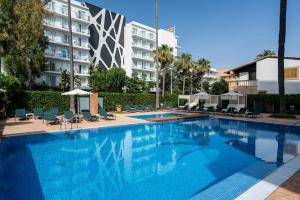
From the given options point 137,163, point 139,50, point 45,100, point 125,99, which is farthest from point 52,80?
point 137,163

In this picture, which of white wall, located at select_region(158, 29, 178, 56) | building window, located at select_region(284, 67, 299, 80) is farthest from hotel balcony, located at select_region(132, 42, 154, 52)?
building window, located at select_region(284, 67, 299, 80)

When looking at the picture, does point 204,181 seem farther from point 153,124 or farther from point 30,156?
point 153,124

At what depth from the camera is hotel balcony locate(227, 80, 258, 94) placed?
2827 centimetres

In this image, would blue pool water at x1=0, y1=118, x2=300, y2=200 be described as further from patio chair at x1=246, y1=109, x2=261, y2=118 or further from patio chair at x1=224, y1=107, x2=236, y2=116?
patio chair at x1=224, y1=107, x2=236, y2=116

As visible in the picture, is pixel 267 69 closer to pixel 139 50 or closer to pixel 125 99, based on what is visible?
pixel 125 99

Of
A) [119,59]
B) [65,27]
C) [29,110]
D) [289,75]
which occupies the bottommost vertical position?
[29,110]

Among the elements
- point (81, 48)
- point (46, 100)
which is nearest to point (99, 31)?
point (81, 48)

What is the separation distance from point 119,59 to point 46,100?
31.5 m

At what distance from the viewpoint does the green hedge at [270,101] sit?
75.0 feet

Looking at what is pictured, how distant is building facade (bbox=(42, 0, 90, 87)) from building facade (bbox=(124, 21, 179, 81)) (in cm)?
1095

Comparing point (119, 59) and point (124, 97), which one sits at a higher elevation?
point (119, 59)

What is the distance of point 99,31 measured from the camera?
4625cm

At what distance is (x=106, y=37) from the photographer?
47.2 meters

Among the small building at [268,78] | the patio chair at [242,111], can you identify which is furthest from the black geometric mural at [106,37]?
the patio chair at [242,111]
